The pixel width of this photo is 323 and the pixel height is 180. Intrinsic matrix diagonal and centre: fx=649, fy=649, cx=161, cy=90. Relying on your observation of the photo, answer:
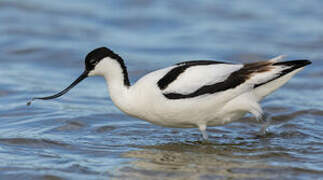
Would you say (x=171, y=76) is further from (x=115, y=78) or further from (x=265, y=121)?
(x=265, y=121)

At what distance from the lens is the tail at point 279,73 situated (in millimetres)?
7645

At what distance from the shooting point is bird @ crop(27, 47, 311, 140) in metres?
7.37

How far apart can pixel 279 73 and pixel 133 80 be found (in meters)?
4.50

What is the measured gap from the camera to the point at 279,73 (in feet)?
25.0

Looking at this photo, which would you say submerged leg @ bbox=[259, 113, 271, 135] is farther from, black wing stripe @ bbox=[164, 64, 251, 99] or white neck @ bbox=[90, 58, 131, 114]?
white neck @ bbox=[90, 58, 131, 114]

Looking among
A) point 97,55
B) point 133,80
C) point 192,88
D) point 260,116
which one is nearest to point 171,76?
point 192,88

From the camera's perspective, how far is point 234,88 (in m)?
7.51

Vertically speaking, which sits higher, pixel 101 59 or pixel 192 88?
pixel 101 59

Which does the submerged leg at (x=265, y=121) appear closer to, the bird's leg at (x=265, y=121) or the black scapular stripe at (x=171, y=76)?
the bird's leg at (x=265, y=121)

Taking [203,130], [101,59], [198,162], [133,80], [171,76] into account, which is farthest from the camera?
[133,80]

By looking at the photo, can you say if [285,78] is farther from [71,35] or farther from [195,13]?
[195,13]

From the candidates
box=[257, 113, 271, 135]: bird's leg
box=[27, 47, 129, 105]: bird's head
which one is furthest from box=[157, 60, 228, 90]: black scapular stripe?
box=[257, 113, 271, 135]: bird's leg

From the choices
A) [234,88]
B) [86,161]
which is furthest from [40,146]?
[234,88]

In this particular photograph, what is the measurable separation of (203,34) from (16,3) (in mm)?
5234
